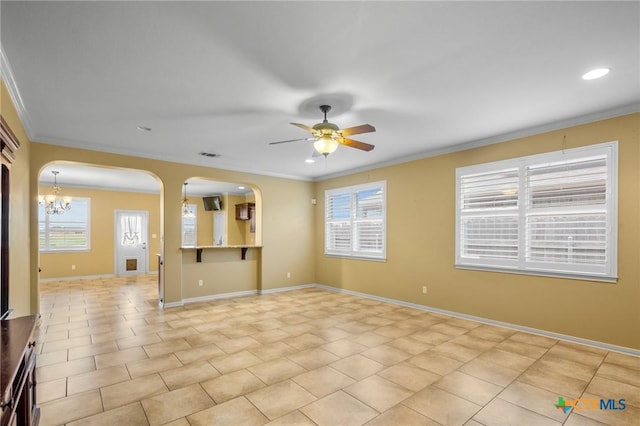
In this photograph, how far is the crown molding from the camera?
249 centimetres

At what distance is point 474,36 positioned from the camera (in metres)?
2.24

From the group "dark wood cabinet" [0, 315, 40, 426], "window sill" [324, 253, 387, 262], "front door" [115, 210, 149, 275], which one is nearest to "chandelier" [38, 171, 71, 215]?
"front door" [115, 210, 149, 275]

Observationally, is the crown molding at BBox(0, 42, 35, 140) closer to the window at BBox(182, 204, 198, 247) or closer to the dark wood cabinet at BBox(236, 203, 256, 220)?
the dark wood cabinet at BBox(236, 203, 256, 220)

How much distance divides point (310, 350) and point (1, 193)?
3.16 m

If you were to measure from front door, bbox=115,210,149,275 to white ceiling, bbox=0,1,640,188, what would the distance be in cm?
582

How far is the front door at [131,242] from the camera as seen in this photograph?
31.4 feet

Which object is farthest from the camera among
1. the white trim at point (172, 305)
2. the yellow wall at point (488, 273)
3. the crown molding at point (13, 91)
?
the white trim at point (172, 305)

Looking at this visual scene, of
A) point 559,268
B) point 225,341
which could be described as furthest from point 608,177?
point 225,341

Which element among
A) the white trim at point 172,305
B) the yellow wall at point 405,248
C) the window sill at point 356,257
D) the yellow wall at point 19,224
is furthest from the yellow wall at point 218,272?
the yellow wall at point 19,224

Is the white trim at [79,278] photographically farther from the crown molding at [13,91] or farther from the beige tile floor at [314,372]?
the crown molding at [13,91]

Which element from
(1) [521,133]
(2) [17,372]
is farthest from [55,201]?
(1) [521,133]

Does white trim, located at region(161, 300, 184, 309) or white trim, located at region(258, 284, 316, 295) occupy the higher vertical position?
white trim, located at region(161, 300, 184, 309)

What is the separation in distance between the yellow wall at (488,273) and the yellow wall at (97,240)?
6576mm

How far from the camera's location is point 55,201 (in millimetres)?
8297
